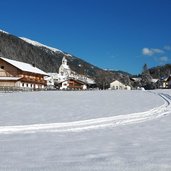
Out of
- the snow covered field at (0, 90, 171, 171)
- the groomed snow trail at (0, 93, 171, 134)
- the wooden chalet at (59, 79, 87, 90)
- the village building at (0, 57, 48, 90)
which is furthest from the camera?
the wooden chalet at (59, 79, 87, 90)

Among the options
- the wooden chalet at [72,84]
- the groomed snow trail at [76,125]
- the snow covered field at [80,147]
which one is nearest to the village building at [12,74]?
the wooden chalet at [72,84]

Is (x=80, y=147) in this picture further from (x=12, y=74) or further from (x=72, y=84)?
(x=72, y=84)

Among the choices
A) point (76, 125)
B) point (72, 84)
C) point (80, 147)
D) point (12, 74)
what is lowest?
point (80, 147)

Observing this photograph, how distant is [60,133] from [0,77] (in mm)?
76725

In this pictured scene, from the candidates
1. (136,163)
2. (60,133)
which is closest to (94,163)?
(136,163)

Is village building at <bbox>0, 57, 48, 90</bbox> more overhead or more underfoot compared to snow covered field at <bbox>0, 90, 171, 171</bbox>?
more overhead

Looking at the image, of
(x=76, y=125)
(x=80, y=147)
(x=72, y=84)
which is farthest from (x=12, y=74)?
(x=80, y=147)

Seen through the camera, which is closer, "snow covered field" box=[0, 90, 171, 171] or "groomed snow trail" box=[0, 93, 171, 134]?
Answer: "snow covered field" box=[0, 90, 171, 171]

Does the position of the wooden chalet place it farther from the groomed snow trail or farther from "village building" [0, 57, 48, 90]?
the groomed snow trail

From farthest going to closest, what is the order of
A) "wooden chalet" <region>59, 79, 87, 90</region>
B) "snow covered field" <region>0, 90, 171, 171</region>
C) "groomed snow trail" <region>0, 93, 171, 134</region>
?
1. "wooden chalet" <region>59, 79, 87, 90</region>
2. "groomed snow trail" <region>0, 93, 171, 134</region>
3. "snow covered field" <region>0, 90, 171, 171</region>

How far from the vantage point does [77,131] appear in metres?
11.3

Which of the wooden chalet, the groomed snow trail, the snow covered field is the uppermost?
the wooden chalet

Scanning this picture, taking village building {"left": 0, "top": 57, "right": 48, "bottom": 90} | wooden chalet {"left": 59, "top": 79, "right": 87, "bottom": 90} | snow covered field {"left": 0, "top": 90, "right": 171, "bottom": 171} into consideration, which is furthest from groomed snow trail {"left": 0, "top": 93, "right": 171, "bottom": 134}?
wooden chalet {"left": 59, "top": 79, "right": 87, "bottom": 90}

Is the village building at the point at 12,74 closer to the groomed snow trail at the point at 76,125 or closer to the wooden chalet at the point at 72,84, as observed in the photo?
the wooden chalet at the point at 72,84
